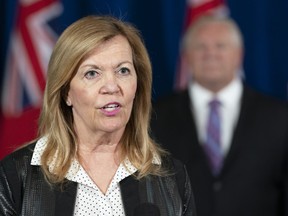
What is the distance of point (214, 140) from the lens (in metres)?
3.58

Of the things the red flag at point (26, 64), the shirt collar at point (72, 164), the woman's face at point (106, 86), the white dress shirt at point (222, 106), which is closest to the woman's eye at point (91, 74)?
the woman's face at point (106, 86)

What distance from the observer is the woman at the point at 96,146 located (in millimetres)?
1979

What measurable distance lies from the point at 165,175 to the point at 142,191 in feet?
0.25

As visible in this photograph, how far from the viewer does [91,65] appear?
1.98 m

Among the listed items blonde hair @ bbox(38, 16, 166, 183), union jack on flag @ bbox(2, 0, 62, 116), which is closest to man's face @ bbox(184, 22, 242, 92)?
union jack on flag @ bbox(2, 0, 62, 116)

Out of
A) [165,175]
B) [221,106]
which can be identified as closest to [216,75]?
[221,106]

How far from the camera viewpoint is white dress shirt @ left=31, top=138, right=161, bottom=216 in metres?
1.99

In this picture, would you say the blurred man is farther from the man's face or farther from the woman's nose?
the woman's nose

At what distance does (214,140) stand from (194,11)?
2.39 feet

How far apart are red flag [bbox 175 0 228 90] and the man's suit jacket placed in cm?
43

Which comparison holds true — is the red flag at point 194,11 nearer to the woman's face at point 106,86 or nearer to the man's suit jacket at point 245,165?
the man's suit jacket at point 245,165

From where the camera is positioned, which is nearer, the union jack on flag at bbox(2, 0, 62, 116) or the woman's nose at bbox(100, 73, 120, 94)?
the woman's nose at bbox(100, 73, 120, 94)

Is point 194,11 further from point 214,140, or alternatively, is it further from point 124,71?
point 124,71

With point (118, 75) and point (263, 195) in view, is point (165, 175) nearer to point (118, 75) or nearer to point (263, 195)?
point (118, 75)
